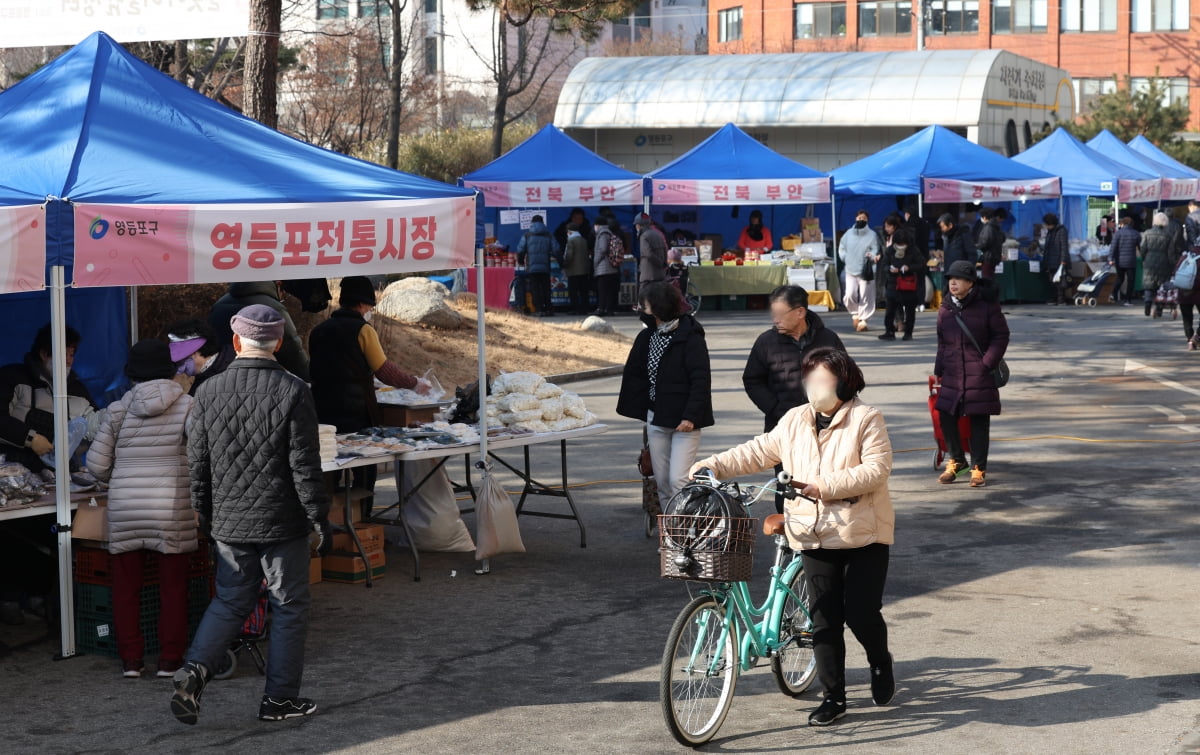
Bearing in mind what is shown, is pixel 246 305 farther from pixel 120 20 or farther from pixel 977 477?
pixel 977 477

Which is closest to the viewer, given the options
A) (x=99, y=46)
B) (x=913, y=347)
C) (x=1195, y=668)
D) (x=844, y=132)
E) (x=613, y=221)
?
(x=1195, y=668)

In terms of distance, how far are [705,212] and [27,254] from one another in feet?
85.9

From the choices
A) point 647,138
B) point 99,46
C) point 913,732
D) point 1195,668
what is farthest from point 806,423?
point 647,138

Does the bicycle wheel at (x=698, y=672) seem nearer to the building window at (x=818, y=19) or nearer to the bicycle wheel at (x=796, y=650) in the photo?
the bicycle wheel at (x=796, y=650)

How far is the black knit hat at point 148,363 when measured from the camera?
7.24m

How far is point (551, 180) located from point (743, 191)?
11.6 ft

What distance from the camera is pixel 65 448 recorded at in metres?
7.48

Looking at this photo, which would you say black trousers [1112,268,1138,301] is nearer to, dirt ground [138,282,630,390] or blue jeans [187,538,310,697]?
dirt ground [138,282,630,390]

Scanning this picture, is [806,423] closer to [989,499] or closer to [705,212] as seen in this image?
[989,499]

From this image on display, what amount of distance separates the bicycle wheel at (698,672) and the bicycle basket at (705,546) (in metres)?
0.20

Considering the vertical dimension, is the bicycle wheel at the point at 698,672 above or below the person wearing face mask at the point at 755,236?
below

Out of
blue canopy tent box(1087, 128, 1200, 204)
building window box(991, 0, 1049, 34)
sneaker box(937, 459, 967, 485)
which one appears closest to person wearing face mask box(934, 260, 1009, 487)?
sneaker box(937, 459, 967, 485)

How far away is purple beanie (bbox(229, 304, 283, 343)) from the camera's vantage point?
254 inches

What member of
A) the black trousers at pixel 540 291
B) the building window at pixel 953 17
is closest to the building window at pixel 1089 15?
the building window at pixel 953 17
